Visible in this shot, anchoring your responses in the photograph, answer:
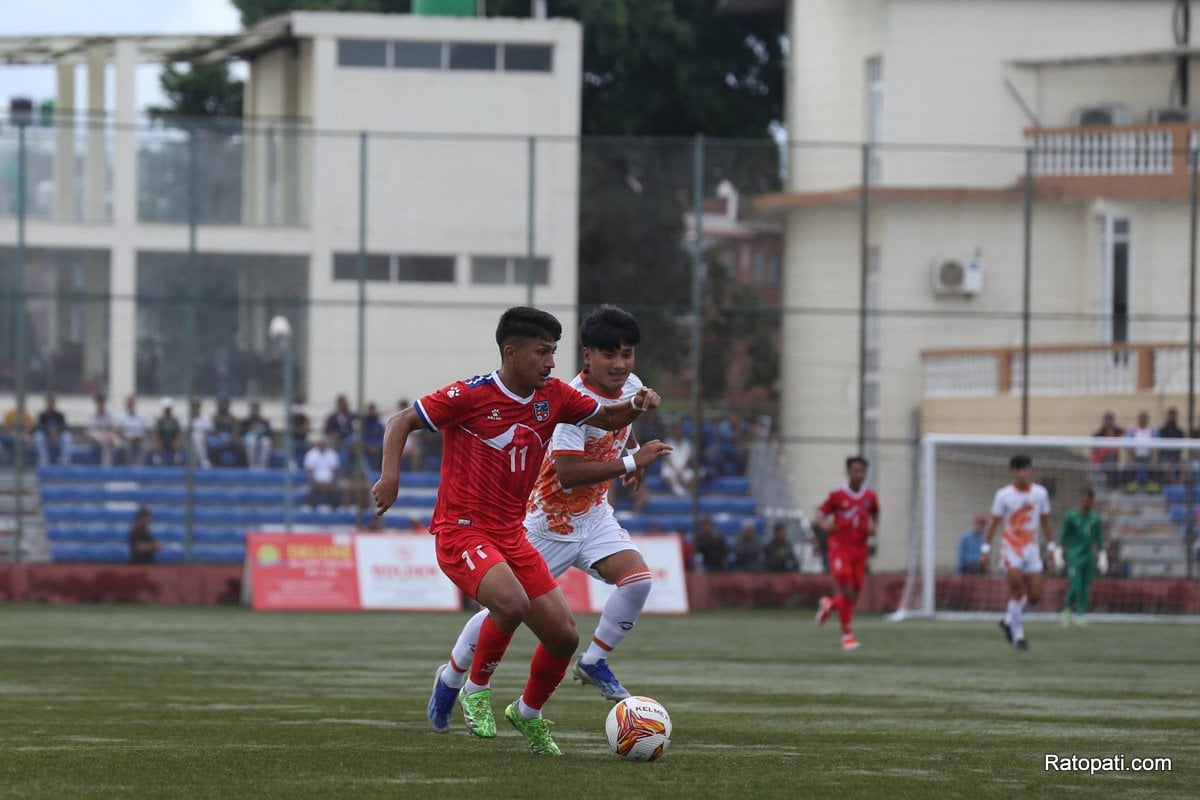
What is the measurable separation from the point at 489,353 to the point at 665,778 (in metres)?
21.4

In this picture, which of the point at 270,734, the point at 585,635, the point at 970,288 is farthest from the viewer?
the point at 970,288

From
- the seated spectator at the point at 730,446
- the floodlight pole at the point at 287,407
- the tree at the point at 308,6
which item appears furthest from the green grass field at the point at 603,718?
the tree at the point at 308,6

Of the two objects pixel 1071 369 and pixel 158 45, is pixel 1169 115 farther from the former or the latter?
pixel 158 45

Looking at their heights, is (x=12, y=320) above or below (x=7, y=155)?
below

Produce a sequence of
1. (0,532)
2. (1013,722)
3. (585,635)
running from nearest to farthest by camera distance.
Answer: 1. (1013,722)
2. (585,635)
3. (0,532)

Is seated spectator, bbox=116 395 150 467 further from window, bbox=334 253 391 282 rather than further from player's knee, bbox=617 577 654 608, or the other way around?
player's knee, bbox=617 577 654 608

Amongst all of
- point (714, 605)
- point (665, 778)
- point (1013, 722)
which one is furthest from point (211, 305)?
point (665, 778)

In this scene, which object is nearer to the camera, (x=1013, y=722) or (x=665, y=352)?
(x=1013, y=722)

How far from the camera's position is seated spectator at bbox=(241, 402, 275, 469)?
26.9 m

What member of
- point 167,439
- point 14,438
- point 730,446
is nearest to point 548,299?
point 730,446

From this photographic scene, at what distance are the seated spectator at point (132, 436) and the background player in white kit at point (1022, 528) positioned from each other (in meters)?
12.7

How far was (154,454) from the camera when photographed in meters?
27.0

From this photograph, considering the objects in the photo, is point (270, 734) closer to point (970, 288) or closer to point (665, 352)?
point (665, 352)

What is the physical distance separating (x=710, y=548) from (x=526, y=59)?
664 inches
